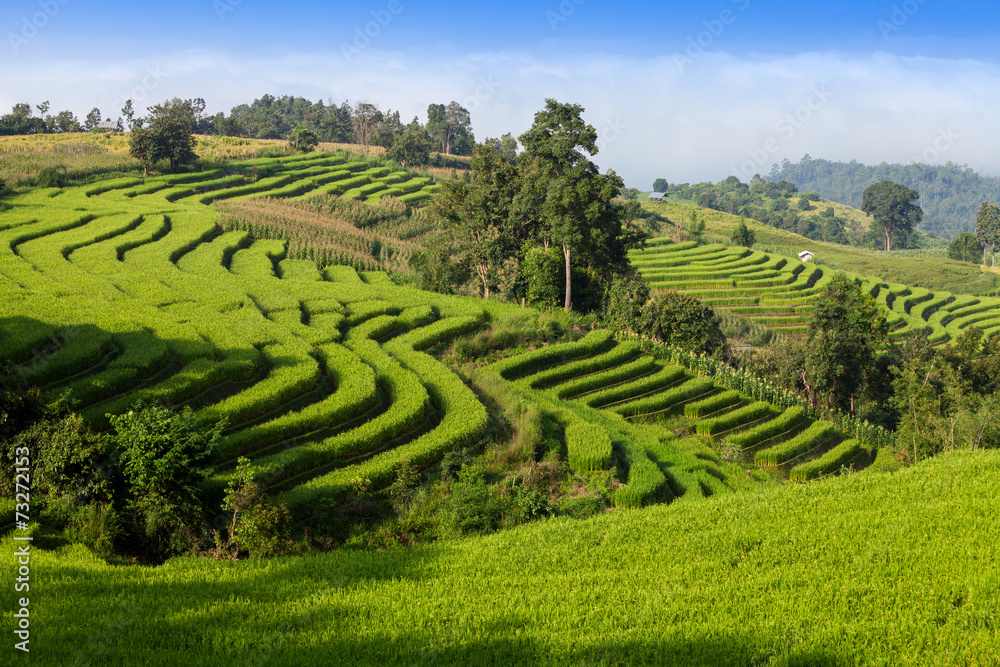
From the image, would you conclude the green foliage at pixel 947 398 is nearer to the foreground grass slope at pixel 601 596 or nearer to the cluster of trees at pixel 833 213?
the foreground grass slope at pixel 601 596

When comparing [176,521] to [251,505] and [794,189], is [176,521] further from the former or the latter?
[794,189]

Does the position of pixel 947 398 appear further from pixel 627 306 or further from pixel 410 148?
pixel 410 148

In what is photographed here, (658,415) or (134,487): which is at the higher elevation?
(134,487)

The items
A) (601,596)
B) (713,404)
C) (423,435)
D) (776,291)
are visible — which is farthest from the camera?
(776,291)

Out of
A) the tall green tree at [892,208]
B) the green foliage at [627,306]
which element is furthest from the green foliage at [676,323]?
the tall green tree at [892,208]

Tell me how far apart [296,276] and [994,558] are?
96.9 feet

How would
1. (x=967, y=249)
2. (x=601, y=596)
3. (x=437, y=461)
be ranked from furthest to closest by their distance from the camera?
(x=967, y=249) < (x=437, y=461) < (x=601, y=596)

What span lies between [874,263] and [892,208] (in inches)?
1466

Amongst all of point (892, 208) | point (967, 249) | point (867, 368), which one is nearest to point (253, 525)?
point (867, 368)

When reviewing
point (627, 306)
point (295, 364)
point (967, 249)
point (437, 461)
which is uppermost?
point (967, 249)

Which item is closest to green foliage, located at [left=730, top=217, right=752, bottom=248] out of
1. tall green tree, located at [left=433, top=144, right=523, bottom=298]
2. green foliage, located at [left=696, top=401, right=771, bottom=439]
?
tall green tree, located at [left=433, top=144, right=523, bottom=298]

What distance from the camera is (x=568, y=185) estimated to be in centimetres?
3447

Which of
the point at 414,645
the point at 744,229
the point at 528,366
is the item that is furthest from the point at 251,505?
the point at 744,229

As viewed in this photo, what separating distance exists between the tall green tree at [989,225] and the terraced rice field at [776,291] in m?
32.4
